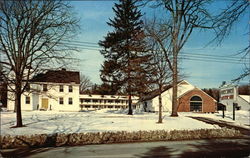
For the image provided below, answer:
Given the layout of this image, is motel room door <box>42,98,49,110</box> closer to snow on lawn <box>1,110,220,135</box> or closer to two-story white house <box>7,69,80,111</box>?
two-story white house <box>7,69,80,111</box>

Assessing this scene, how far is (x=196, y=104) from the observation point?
42.8 meters

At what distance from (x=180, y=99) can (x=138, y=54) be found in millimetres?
17092

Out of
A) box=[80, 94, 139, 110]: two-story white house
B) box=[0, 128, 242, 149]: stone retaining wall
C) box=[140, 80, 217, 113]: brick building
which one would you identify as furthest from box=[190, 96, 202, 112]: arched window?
box=[80, 94, 139, 110]: two-story white house

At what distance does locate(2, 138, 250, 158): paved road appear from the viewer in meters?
9.50

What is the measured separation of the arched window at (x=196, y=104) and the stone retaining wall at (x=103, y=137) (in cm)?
2811

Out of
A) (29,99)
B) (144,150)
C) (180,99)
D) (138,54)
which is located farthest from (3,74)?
(180,99)

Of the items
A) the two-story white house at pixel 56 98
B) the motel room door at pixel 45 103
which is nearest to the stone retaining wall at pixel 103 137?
the two-story white house at pixel 56 98

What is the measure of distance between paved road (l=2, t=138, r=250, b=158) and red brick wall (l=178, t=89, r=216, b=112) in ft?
100.0

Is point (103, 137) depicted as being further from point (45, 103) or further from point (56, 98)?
point (45, 103)

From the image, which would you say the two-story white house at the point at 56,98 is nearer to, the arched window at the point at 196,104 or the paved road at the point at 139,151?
the arched window at the point at 196,104

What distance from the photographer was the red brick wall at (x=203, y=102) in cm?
4181

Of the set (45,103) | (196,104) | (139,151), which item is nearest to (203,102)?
(196,104)

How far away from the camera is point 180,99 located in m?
41.8

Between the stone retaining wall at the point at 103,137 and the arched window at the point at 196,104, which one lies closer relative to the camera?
the stone retaining wall at the point at 103,137
